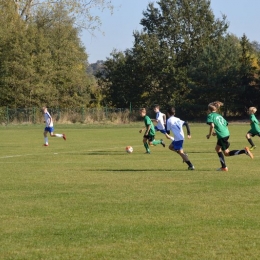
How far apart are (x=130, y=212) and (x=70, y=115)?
5246 centimetres

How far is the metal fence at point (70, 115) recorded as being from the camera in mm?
59438

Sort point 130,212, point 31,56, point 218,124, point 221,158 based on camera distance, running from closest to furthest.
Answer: point 130,212, point 221,158, point 218,124, point 31,56

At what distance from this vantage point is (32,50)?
61.6 m

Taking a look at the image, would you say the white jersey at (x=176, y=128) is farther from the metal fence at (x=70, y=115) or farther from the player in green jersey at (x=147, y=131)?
the metal fence at (x=70, y=115)

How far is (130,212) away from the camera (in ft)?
33.2

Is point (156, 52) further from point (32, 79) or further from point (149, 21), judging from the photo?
point (32, 79)

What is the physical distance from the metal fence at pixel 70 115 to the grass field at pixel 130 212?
136 ft

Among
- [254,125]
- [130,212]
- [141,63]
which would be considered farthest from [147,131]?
[141,63]

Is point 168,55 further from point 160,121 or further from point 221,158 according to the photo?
point 221,158

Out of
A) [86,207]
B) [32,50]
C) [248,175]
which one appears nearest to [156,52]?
[32,50]

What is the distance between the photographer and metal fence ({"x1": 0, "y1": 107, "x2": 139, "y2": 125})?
59438 millimetres

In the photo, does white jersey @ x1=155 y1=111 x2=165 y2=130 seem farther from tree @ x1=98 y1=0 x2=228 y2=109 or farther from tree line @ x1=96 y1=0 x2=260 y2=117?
tree @ x1=98 y1=0 x2=228 y2=109

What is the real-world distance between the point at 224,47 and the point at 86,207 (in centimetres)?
5621

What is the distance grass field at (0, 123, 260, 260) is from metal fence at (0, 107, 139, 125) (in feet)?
136
